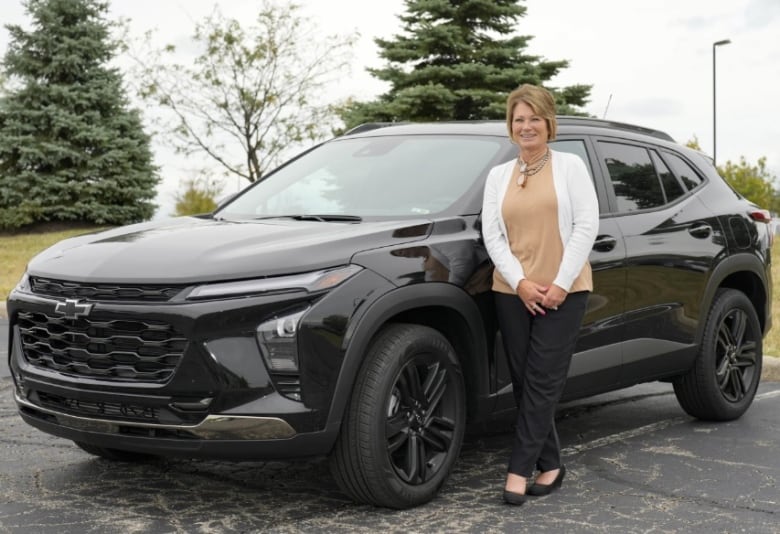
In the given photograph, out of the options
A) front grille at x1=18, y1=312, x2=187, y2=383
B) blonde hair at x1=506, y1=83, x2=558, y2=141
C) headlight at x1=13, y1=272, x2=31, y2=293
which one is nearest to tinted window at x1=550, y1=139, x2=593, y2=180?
blonde hair at x1=506, y1=83, x2=558, y2=141

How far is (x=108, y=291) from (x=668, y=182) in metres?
3.45

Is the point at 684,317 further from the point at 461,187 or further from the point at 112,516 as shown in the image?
the point at 112,516

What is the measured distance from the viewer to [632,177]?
5.91m

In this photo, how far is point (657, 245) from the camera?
5.72 m

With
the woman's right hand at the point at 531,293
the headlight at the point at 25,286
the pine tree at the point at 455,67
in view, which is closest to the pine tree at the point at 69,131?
the pine tree at the point at 455,67

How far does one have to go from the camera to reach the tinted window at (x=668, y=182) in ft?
20.2

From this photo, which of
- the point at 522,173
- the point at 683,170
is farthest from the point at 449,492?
the point at 683,170

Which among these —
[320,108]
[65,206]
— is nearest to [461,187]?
[65,206]

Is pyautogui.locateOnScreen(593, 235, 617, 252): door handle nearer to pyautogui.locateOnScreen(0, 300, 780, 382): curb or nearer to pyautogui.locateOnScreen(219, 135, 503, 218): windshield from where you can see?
pyautogui.locateOnScreen(219, 135, 503, 218): windshield

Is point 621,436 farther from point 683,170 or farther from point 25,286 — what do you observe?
point 25,286

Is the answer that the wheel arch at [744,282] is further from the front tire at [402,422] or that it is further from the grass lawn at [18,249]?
the grass lawn at [18,249]

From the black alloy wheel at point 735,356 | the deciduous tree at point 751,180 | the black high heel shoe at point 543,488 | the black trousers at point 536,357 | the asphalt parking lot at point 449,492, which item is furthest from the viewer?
the deciduous tree at point 751,180

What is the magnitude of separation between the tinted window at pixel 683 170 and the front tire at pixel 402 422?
245 cm

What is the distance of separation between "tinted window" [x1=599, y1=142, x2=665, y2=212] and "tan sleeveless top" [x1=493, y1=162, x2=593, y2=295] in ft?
3.89
